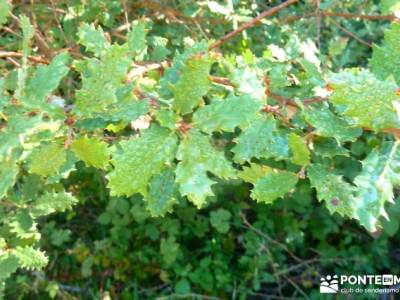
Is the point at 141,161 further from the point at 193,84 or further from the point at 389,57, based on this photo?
the point at 389,57

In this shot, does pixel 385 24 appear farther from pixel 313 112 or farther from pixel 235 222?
pixel 313 112

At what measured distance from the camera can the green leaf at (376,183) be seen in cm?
85

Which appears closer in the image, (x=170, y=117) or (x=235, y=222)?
(x=170, y=117)

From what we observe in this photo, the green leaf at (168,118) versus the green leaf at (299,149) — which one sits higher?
the green leaf at (168,118)

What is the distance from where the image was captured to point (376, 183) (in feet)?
2.83

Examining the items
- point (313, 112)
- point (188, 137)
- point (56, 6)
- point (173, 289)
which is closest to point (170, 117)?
point (188, 137)

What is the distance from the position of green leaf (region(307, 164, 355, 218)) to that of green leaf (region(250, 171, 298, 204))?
0.11 feet

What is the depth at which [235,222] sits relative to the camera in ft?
8.71

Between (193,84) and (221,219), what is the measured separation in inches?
67.3

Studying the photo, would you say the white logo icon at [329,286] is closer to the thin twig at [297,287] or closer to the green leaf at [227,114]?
the thin twig at [297,287]

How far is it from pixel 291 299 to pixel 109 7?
141 centimetres

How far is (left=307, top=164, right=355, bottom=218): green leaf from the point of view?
0.96 meters

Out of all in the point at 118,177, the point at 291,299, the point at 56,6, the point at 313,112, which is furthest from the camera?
the point at 291,299

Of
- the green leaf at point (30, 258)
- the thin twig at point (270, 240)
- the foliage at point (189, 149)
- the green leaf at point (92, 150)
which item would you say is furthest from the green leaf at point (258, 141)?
the thin twig at point (270, 240)
